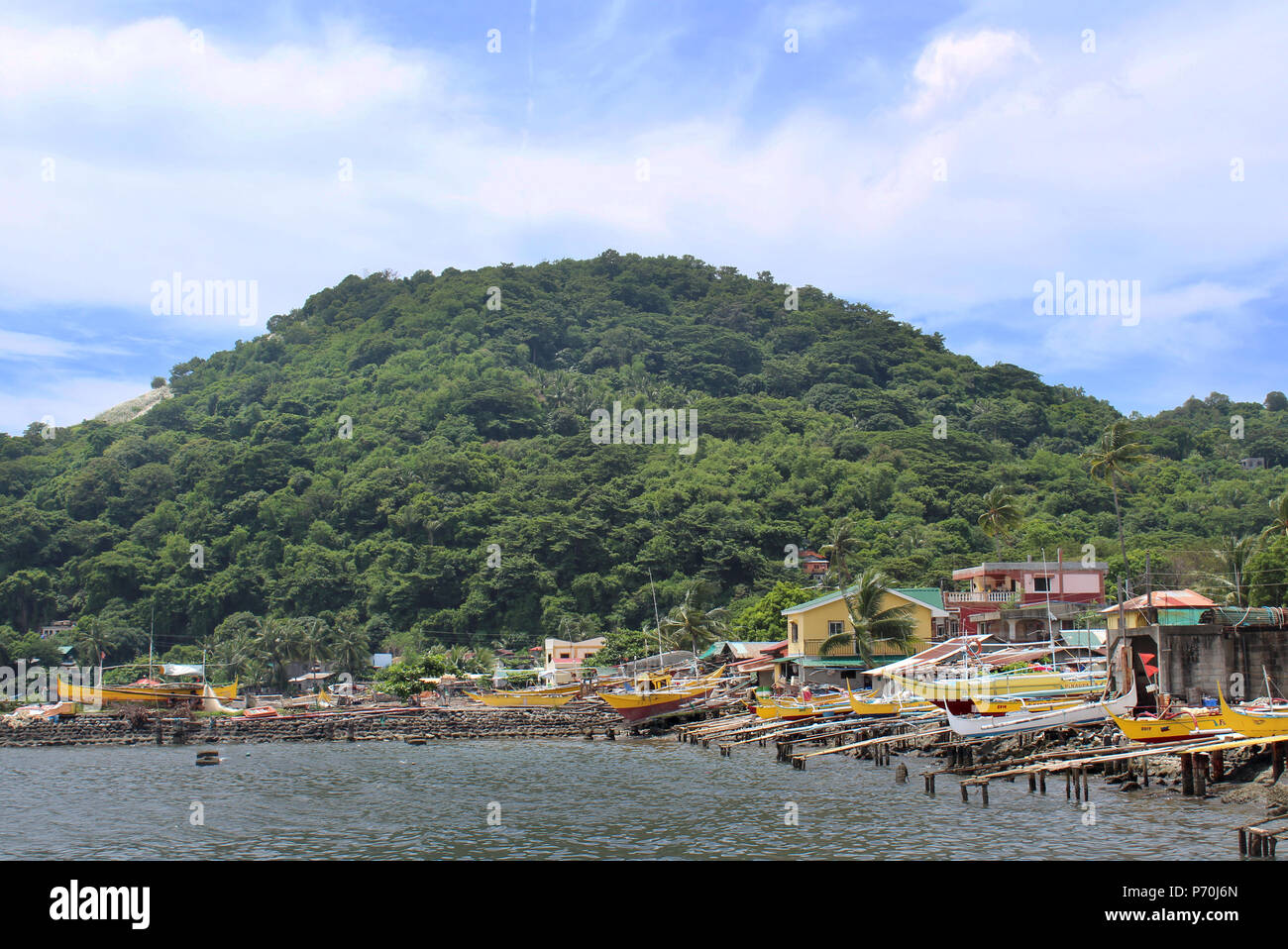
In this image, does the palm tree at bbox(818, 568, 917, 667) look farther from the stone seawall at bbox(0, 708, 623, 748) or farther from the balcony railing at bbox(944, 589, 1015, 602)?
the stone seawall at bbox(0, 708, 623, 748)

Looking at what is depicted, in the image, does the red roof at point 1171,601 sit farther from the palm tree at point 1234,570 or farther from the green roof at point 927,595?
the green roof at point 927,595

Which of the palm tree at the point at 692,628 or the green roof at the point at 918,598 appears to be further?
the palm tree at the point at 692,628

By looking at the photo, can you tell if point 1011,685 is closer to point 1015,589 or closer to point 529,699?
point 1015,589

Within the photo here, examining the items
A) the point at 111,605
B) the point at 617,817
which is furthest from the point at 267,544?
the point at 617,817

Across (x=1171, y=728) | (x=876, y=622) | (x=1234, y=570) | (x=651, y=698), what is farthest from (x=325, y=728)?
(x=1234, y=570)

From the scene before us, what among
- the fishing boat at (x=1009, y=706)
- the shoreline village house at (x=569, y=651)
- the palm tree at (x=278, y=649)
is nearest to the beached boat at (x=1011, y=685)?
the fishing boat at (x=1009, y=706)

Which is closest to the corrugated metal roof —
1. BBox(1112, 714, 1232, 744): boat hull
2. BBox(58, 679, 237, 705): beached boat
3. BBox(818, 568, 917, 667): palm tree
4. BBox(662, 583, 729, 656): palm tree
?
BBox(818, 568, 917, 667): palm tree
